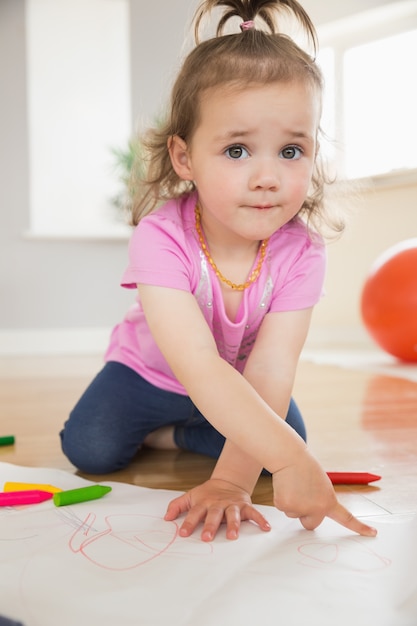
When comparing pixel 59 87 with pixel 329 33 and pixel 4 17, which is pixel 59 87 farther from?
pixel 329 33

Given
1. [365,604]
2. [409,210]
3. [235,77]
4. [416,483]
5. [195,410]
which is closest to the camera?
[365,604]

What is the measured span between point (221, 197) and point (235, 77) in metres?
0.12

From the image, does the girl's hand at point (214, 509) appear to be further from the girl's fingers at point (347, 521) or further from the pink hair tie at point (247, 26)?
the pink hair tie at point (247, 26)

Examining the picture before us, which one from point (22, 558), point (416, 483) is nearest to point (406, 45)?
point (416, 483)

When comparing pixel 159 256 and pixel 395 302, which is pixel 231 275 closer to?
pixel 159 256

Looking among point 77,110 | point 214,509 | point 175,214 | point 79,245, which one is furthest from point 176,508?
point 77,110

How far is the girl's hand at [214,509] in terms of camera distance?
0.62m

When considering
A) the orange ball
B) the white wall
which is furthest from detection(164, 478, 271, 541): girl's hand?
the white wall

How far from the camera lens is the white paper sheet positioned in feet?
1.49

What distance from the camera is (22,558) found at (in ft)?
1.84

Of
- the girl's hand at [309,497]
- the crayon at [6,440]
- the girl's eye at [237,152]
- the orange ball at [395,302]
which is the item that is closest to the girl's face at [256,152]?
the girl's eye at [237,152]

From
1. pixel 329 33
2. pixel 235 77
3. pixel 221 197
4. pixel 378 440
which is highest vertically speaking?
pixel 329 33

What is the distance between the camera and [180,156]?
846 millimetres

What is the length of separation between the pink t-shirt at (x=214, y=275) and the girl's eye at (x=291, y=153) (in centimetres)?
18
